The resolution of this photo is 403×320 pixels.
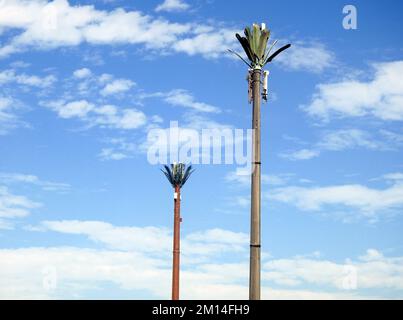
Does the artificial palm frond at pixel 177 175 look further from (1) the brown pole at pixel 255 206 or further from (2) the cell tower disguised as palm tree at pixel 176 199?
(1) the brown pole at pixel 255 206

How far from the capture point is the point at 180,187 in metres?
37.1

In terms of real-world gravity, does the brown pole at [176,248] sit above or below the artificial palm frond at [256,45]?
below

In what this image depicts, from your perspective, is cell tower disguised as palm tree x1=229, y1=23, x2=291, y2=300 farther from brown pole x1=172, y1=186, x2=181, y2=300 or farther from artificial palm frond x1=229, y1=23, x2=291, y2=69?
brown pole x1=172, y1=186, x2=181, y2=300

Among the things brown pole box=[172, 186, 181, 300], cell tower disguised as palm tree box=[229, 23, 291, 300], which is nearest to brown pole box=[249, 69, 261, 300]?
cell tower disguised as palm tree box=[229, 23, 291, 300]

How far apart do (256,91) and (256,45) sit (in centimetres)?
94

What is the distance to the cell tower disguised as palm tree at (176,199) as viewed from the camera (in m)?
35.0

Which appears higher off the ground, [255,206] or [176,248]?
[176,248]

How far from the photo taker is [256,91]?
12664 mm

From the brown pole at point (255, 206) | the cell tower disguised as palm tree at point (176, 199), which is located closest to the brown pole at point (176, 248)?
the cell tower disguised as palm tree at point (176, 199)

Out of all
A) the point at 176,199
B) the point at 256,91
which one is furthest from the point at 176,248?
the point at 256,91

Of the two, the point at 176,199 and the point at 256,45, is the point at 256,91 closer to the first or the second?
the point at 256,45
